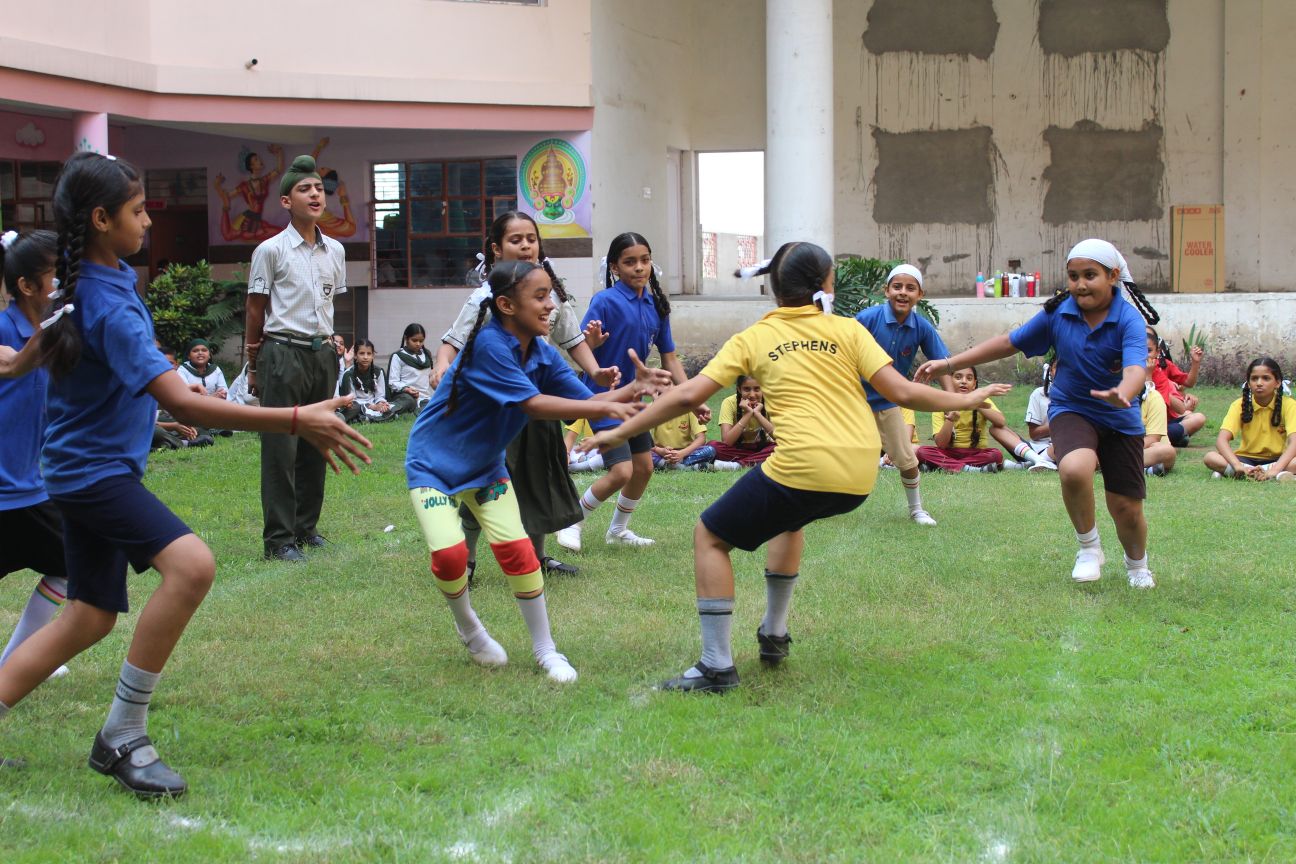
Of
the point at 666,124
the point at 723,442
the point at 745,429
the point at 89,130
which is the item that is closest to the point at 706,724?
the point at 745,429

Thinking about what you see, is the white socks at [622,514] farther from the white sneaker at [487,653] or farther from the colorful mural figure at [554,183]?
the colorful mural figure at [554,183]

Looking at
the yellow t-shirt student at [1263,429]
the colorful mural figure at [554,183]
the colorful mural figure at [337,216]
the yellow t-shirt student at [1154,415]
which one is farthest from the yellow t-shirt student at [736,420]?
the colorful mural figure at [337,216]

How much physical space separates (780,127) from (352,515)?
10883 mm

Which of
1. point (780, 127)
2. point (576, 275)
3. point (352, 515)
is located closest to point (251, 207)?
point (576, 275)

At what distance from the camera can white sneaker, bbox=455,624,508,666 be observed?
5.11 meters

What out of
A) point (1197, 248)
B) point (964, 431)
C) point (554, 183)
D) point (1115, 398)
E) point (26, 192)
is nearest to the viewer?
point (1115, 398)

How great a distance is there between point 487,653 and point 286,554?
2664 mm

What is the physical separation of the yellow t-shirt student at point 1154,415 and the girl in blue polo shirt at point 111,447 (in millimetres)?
8654

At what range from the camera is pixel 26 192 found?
17.3 m

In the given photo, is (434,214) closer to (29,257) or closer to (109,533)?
(29,257)

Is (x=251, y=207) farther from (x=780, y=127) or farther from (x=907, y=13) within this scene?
(x=907, y=13)

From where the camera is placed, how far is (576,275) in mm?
18312

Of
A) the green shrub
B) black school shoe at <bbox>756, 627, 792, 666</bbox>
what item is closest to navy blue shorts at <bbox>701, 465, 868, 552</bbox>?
black school shoe at <bbox>756, 627, 792, 666</bbox>

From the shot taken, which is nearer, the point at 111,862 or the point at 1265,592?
the point at 111,862
